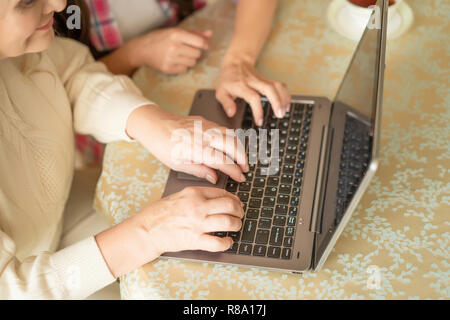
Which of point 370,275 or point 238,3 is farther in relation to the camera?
point 238,3

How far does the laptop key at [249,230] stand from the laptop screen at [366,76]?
245mm

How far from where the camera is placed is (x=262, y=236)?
78cm

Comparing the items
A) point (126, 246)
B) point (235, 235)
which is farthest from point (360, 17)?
point (126, 246)

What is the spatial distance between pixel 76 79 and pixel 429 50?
75cm

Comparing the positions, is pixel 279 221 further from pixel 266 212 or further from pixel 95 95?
pixel 95 95

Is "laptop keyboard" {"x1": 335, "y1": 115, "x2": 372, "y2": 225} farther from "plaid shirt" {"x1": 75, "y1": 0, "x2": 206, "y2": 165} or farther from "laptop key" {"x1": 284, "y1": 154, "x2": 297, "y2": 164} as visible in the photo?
"plaid shirt" {"x1": 75, "y1": 0, "x2": 206, "y2": 165}

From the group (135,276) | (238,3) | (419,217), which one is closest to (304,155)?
(419,217)

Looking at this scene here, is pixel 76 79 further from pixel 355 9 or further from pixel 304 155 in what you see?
pixel 355 9

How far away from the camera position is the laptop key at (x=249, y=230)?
2.56 feet

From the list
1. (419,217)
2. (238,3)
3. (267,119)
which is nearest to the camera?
(419,217)

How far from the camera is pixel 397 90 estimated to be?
99 cm

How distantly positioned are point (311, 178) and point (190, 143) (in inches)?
8.8

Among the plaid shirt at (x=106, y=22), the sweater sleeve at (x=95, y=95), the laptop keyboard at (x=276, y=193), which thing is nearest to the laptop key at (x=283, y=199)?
the laptop keyboard at (x=276, y=193)

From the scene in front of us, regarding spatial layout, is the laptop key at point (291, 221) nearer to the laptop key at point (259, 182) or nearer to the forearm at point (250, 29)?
the laptop key at point (259, 182)
